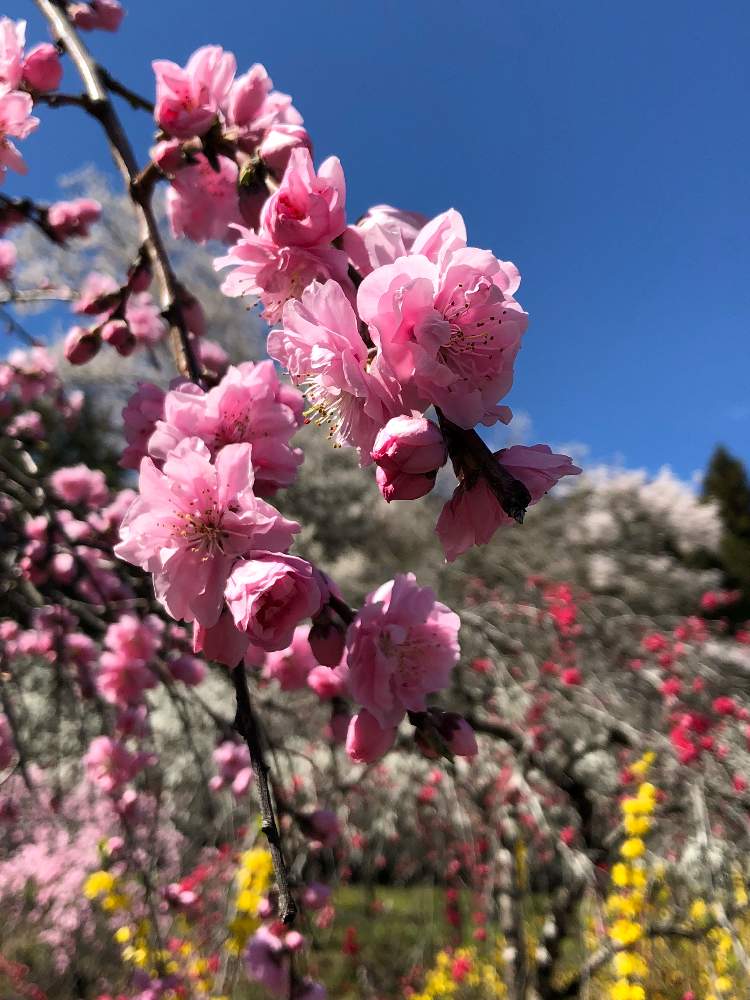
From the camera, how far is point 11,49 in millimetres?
898

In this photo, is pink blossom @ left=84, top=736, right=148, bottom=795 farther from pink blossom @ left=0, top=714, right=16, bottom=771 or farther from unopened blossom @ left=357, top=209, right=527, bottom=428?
unopened blossom @ left=357, top=209, right=527, bottom=428

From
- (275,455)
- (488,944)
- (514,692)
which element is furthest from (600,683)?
(275,455)

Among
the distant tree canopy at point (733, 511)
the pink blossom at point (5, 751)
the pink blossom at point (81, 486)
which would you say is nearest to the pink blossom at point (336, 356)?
the pink blossom at point (81, 486)

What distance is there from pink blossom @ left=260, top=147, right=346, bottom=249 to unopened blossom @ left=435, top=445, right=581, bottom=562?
271 millimetres

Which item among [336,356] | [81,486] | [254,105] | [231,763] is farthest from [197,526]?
[81,486]

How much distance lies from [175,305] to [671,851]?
3.04 m

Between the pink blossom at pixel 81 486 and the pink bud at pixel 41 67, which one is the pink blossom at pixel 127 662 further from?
the pink bud at pixel 41 67

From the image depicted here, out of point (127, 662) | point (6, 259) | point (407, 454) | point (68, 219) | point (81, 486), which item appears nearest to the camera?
point (407, 454)

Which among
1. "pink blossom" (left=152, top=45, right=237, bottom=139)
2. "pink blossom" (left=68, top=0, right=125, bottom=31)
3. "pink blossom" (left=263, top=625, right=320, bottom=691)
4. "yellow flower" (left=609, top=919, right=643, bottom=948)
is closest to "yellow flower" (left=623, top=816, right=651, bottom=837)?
"yellow flower" (left=609, top=919, right=643, bottom=948)

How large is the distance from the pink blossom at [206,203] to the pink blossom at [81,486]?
1497 mm

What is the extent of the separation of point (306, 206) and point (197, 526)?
1.07 ft

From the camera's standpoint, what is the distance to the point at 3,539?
1796 mm

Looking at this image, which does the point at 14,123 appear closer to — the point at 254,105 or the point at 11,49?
the point at 11,49

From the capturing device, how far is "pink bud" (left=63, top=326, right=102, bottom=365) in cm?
Result: 106
